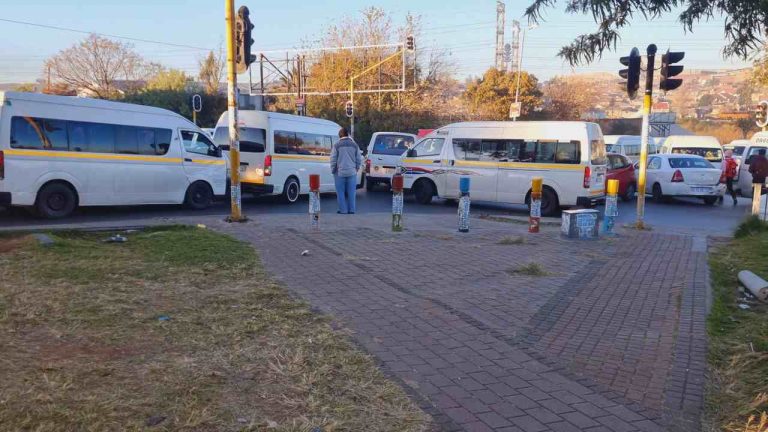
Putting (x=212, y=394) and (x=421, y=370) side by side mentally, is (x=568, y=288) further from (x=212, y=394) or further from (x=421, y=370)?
(x=212, y=394)

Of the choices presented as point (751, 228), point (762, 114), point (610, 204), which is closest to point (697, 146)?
point (762, 114)

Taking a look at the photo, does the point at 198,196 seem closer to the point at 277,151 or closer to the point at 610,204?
the point at 277,151

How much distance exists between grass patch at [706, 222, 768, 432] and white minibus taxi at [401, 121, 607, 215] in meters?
7.17

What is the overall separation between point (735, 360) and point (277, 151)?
1296 centimetres

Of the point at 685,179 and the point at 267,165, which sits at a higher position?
the point at 267,165

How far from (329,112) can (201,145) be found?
91.1 ft

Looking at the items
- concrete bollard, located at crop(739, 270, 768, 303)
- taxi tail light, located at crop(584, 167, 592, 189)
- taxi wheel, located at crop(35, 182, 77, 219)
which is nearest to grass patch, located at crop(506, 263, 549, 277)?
concrete bollard, located at crop(739, 270, 768, 303)

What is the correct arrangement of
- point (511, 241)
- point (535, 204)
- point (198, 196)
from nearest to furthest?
point (511, 241) → point (535, 204) → point (198, 196)

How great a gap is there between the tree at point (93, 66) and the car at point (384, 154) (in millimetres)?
32374

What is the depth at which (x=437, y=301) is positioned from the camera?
258 inches

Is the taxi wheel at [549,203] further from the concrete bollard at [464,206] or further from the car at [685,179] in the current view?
the car at [685,179]

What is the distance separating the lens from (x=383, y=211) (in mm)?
15805

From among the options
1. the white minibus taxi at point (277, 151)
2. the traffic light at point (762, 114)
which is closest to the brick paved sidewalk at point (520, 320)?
the white minibus taxi at point (277, 151)

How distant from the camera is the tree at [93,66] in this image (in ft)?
152
